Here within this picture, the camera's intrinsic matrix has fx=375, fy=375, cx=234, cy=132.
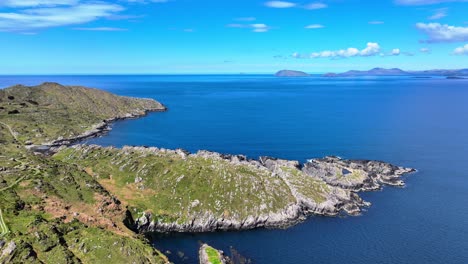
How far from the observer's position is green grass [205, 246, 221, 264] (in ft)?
305

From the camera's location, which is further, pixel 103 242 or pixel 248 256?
pixel 248 256

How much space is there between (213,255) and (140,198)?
42834mm

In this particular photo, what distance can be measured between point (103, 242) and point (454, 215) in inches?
4308

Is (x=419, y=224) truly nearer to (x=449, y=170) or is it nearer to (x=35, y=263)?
(x=449, y=170)

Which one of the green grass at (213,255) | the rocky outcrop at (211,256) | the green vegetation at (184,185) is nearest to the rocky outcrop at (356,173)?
the green vegetation at (184,185)

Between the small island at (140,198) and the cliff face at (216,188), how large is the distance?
1.12 ft

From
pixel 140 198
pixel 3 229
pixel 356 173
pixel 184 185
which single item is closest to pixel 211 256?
pixel 184 185

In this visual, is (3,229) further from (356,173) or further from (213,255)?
(356,173)

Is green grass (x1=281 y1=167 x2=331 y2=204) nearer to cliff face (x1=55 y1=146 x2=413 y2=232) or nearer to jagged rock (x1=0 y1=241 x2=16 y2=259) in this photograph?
cliff face (x1=55 y1=146 x2=413 y2=232)

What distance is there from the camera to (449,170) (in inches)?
6698

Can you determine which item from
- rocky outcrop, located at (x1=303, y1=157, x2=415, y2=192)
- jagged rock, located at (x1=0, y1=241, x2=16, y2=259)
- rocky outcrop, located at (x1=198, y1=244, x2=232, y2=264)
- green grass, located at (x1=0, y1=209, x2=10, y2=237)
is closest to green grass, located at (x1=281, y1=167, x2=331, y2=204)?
rocky outcrop, located at (x1=303, y1=157, x2=415, y2=192)

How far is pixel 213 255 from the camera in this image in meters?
95.8

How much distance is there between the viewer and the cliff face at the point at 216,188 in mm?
120062

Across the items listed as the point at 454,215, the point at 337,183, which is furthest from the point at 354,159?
the point at 454,215
